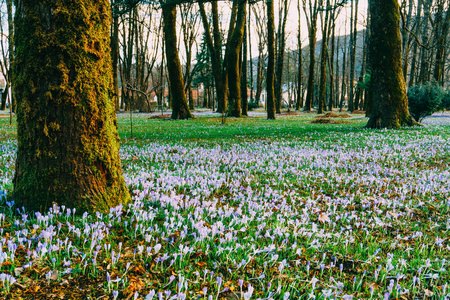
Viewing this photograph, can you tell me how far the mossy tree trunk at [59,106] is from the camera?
2.62 m

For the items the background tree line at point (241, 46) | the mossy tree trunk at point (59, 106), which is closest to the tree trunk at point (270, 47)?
the background tree line at point (241, 46)

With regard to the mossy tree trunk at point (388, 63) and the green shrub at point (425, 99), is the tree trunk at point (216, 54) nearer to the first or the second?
the mossy tree trunk at point (388, 63)

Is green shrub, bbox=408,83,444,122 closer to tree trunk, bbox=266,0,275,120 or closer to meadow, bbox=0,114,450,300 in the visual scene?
tree trunk, bbox=266,0,275,120

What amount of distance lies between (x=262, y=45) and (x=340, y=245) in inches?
1992

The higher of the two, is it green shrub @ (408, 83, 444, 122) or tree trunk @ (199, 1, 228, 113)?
tree trunk @ (199, 1, 228, 113)

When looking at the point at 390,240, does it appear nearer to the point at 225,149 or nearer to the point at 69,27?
the point at 69,27

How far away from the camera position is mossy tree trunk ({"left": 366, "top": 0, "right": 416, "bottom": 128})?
12.1m

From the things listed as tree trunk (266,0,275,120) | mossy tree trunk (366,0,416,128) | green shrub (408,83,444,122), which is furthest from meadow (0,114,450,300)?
tree trunk (266,0,275,120)

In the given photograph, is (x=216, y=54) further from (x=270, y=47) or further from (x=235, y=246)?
(x=235, y=246)

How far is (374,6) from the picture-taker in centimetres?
1233

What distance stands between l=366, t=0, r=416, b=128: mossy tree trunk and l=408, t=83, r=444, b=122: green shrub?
4112mm

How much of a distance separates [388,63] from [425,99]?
16.3 ft

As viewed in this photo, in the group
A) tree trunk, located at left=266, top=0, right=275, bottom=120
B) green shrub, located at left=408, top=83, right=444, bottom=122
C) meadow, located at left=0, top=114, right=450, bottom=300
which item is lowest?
meadow, located at left=0, top=114, right=450, bottom=300

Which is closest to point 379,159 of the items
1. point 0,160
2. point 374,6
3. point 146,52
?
point 0,160
